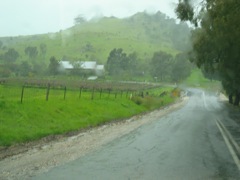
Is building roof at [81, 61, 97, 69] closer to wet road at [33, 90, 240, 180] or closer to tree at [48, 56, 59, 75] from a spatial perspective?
tree at [48, 56, 59, 75]

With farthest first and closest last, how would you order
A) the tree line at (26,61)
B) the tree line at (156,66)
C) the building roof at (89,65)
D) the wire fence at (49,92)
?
the tree line at (156,66) → the building roof at (89,65) → the tree line at (26,61) → the wire fence at (49,92)

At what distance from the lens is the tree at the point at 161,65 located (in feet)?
442

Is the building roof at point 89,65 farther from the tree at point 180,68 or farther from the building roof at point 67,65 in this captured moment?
the tree at point 180,68

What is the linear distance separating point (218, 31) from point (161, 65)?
11319 cm

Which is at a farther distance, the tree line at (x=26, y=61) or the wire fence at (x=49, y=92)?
the tree line at (x=26, y=61)

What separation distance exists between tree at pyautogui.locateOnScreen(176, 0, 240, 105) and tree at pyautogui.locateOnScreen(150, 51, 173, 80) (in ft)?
316

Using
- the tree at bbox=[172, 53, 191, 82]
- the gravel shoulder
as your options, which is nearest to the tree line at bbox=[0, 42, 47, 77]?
the tree at bbox=[172, 53, 191, 82]

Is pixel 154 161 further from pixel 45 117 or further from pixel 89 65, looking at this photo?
pixel 89 65

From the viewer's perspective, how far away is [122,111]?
26.8m

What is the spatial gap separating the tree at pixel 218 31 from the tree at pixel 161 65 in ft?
316

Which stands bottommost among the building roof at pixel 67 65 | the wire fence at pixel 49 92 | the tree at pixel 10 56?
the wire fence at pixel 49 92

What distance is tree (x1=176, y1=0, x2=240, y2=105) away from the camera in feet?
60.3

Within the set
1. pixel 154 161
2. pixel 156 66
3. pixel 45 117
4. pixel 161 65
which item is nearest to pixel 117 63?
pixel 156 66

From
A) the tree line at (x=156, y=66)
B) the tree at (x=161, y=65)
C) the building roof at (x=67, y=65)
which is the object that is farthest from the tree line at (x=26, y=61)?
the tree at (x=161, y=65)
